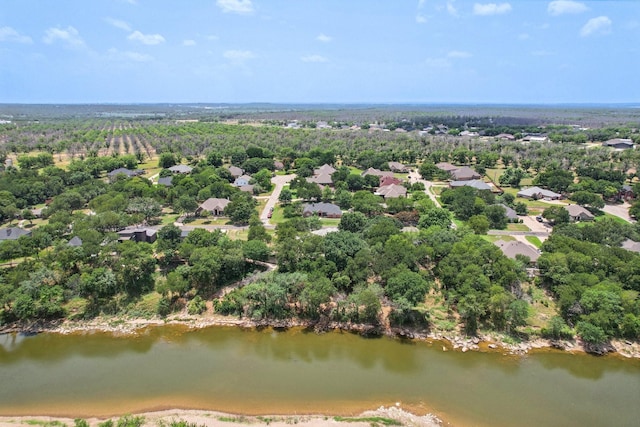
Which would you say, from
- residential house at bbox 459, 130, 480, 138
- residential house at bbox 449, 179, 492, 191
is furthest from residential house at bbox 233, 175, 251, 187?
residential house at bbox 459, 130, 480, 138

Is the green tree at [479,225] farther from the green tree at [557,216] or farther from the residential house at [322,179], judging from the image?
the residential house at [322,179]

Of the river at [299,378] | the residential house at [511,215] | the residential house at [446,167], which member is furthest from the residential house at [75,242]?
the residential house at [446,167]

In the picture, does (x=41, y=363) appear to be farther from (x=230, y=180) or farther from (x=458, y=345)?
(x=230, y=180)

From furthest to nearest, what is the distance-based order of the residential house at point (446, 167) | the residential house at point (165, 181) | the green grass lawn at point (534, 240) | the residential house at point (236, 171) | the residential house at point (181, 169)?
the residential house at point (446, 167) → the residential house at point (181, 169) → the residential house at point (236, 171) → the residential house at point (165, 181) → the green grass lawn at point (534, 240)

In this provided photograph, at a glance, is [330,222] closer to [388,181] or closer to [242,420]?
[388,181]

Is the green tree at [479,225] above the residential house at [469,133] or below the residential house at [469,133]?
below

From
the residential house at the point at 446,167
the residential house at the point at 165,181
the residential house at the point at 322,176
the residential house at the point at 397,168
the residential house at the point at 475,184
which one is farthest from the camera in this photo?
the residential house at the point at 397,168

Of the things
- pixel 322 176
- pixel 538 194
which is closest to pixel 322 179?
pixel 322 176
